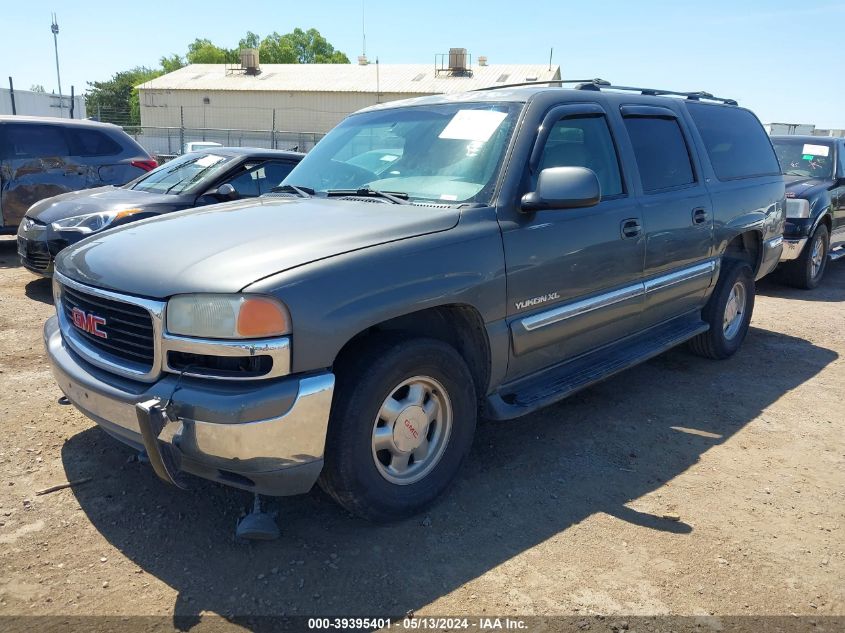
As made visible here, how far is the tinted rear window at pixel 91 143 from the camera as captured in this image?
9.02 metres

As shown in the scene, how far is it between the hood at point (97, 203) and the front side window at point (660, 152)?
Result: 4.53m

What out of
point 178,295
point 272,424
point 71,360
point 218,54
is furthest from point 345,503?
point 218,54

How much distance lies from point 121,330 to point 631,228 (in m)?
2.84

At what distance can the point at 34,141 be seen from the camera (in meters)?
8.88

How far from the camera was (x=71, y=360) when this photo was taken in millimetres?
3088

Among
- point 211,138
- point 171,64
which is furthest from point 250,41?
point 211,138

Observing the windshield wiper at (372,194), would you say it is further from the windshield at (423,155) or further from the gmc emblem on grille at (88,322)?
the gmc emblem on grille at (88,322)

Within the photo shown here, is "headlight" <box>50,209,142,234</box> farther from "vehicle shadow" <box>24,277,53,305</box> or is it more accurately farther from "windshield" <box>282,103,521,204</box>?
"windshield" <box>282,103,521,204</box>

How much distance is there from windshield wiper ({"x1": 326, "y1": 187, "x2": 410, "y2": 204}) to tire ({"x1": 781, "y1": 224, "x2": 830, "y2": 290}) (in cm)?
691

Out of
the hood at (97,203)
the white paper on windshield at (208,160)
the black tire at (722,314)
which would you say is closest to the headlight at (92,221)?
the hood at (97,203)

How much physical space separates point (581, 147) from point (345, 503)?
7.95ft

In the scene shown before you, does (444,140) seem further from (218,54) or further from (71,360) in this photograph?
(218,54)

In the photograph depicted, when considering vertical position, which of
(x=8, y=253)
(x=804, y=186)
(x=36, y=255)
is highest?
(x=804, y=186)

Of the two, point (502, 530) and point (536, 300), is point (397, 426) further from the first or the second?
point (536, 300)
